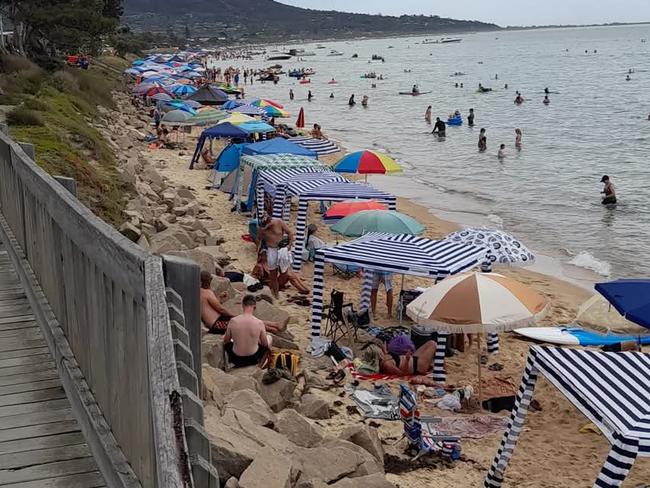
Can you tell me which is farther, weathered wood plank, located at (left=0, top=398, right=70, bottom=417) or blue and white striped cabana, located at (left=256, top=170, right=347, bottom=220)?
blue and white striped cabana, located at (left=256, top=170, right=347, bottom=220)

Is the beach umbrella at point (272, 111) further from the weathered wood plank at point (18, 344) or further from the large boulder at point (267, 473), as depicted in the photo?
the large boulder at point (267, 473)

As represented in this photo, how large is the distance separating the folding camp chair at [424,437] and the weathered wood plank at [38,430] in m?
4.47

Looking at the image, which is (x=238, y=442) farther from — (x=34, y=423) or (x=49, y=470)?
(x=49, y=470)

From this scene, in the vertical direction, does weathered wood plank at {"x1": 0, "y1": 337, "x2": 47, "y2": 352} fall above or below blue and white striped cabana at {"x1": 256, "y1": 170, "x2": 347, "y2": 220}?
above

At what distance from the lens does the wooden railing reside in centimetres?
223

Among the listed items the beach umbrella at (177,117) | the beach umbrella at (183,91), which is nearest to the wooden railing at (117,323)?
the beach umbrella at (177,117)

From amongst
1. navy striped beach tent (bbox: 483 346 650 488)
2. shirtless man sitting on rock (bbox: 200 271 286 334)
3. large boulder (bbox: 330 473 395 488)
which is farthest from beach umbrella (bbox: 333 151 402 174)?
large boulder (bbox: 330 473 395 488)

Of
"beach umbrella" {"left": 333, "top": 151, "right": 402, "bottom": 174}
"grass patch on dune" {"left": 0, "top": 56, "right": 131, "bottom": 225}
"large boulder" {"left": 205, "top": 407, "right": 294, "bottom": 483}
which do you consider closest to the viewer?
"large boulder" {"left": 205, "top": 407, "right": 294, "bottom": 483}

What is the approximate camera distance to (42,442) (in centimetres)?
363

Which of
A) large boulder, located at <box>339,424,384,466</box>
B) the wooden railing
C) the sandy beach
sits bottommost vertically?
the sandy beach

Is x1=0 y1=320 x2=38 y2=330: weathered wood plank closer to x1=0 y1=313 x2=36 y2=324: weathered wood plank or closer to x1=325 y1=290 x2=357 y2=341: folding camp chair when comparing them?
x1=0 y1=313 x2=36 y2=324: weathered wood plank

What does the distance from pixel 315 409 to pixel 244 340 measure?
1139 mm

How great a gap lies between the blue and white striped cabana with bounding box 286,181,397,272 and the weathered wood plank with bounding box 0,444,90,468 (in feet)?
35.3

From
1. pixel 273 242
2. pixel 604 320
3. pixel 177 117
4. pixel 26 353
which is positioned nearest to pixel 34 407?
pixel 26 353
